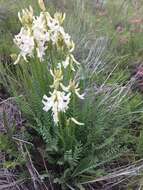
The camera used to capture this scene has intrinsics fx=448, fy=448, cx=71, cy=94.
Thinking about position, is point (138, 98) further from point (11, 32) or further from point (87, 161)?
point (11, 32)

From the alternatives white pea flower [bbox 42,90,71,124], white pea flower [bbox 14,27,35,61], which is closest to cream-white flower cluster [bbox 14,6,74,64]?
white pea flower [bbox 14,27,35,61]

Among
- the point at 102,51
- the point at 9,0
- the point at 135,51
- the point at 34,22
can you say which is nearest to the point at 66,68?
the point at 34,22

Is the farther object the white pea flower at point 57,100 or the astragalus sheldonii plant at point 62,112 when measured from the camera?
the astragalus sheldonii plant at point 62,112

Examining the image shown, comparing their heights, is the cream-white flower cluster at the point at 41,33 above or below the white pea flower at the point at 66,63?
above

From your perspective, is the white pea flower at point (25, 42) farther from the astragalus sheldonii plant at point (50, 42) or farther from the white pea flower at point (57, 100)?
the white pea flower at point (57, 100)

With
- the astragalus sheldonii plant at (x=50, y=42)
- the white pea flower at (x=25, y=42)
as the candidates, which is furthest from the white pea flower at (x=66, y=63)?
the white pea flower at (x=25, y=42)

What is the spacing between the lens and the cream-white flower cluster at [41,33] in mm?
2002

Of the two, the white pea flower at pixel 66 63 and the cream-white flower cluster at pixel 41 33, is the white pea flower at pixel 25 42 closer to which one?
the cream-white flower cluster at pixel 41 33

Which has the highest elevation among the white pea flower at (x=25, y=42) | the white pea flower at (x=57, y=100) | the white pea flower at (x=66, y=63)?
the white pea flower at (x=25, y=42)

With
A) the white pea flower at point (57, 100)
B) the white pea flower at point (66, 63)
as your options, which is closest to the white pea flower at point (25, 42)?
the white pea flower at point (66, 63)

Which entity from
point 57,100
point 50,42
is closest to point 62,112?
point 57,100

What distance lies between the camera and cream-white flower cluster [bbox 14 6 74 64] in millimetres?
2002

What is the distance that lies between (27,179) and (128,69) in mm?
1176

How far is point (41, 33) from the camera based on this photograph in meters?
2.03
